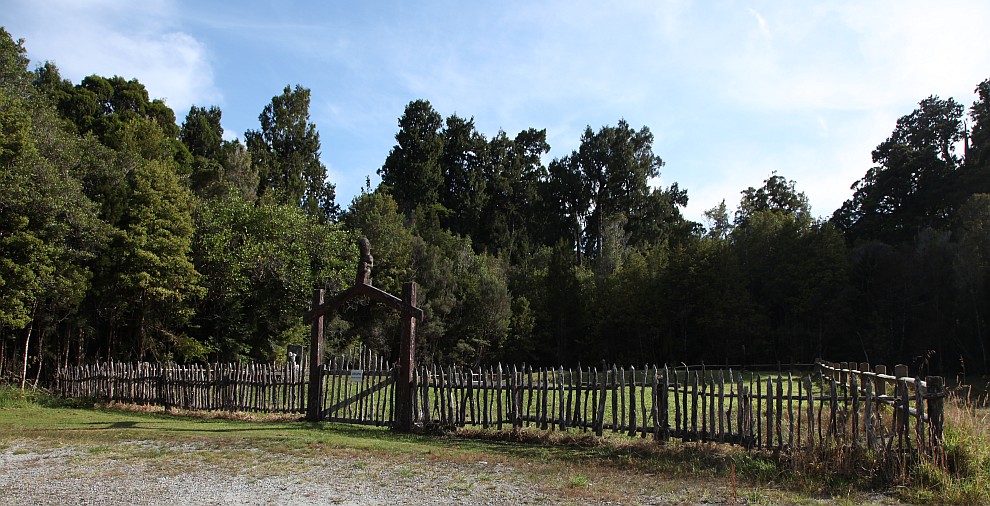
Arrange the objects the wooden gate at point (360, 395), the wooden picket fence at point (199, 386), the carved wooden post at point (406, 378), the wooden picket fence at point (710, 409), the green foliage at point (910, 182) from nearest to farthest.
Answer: the wooden picket fence at point (710, 409) → the carved wooden post at point (406, 378) → the wooden gate at point (360, 395) → the wooden picket fence at point (199, 386) → the green foliage at point (910, 182)

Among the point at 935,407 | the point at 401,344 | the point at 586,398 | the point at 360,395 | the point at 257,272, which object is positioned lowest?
the point at 360,395

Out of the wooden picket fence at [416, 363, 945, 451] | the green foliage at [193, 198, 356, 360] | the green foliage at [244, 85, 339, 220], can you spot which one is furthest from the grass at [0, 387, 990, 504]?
the green foliage at [244, 85, 339, 220]

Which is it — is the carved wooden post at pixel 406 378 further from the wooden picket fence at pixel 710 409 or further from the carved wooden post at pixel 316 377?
the carved wooden post at pixel 316 377

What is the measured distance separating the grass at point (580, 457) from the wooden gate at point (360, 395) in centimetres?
38

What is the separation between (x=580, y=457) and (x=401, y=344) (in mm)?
4403

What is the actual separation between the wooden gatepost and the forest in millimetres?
9807

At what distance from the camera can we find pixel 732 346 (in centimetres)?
3734

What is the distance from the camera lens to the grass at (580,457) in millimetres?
6902

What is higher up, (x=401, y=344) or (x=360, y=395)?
(x=401, y=344)

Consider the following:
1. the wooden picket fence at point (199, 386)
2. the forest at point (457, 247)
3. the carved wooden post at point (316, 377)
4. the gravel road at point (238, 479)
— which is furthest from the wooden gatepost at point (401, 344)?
the forest at point (457, 247)

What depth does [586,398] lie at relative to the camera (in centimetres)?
1080

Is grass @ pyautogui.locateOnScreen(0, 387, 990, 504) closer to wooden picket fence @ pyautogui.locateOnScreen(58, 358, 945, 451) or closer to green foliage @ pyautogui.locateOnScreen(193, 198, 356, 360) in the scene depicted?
wooden picket fence @ pyautogui.locateOnScreen(58, 358, 945, 451)

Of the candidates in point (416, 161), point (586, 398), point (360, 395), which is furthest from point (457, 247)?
point (586, 398)

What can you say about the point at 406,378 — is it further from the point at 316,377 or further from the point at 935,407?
the point at 935,407
